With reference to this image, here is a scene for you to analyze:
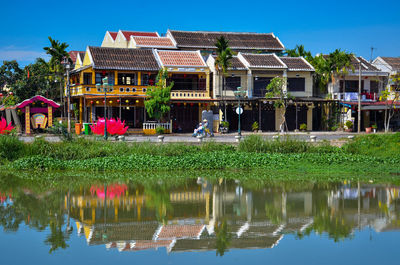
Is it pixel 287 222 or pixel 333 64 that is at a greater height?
pixel 333 64

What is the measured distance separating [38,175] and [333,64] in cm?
3023

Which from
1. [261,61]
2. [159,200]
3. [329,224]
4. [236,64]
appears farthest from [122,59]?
[329,224]

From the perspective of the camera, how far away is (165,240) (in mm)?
10125

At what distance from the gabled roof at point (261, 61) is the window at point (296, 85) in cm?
168

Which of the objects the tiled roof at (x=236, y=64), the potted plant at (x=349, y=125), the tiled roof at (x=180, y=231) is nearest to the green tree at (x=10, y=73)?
the tiled roof at (x=236, y=64)

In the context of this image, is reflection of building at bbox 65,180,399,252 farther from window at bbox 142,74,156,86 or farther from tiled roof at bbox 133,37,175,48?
tiled roof at bbox 133,37,175,48

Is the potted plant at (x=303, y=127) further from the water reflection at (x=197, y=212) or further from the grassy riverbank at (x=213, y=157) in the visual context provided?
the water reflection at (x=197, y=212)

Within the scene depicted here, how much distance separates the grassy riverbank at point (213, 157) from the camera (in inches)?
790

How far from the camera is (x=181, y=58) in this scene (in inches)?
1609

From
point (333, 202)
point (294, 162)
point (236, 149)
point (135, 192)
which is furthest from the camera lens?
point (236, 149)

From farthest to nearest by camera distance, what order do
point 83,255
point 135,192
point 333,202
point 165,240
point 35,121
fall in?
point 35,121 → point 135,192 → point 333,202 → point 165,240 → point 83,255

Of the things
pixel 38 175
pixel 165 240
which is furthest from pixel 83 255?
pixel 38 175

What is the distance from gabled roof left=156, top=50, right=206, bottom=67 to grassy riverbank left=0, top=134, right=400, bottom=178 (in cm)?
1767

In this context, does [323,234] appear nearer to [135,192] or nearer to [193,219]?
[193,219]
